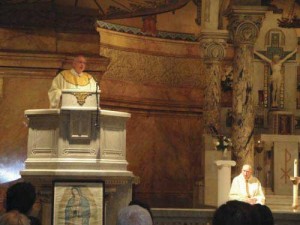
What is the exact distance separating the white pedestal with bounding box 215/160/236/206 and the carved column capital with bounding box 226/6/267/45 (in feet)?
9.42

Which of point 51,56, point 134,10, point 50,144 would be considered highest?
point 134,10

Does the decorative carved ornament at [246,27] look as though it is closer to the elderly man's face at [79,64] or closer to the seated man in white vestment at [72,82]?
the seated man in white vestment at [72,82]

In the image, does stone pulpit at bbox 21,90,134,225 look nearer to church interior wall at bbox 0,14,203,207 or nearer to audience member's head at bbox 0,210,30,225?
audience member's head at bbox 0,210,30,225

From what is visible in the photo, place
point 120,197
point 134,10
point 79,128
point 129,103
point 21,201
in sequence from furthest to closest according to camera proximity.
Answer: point 129,103 < point 134,10 < point 120,197 < point 79,128 < point 21,201

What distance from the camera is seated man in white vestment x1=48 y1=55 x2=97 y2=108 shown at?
38.9 feet

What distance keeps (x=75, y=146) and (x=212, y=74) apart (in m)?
9.68

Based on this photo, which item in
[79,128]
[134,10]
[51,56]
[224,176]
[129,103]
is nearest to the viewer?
[79,128]

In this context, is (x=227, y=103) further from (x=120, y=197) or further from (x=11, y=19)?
(x=120, y=197)

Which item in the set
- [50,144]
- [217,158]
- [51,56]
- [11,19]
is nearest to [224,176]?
[217,158]

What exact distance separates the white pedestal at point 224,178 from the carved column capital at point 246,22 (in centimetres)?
287

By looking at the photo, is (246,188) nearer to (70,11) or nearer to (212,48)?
(212,48)

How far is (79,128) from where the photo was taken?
35.8 feet

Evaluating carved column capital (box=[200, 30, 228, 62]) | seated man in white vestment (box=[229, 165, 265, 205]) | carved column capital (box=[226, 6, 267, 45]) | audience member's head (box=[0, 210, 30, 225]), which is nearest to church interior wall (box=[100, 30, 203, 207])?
carved column capital (box=[200, 30, 228, 62])

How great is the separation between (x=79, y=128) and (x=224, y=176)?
6.93m
